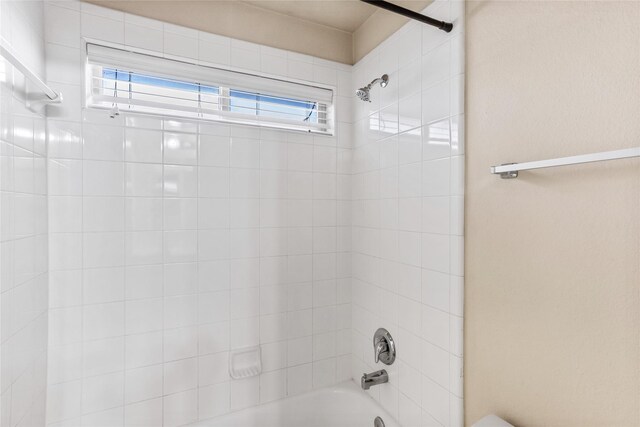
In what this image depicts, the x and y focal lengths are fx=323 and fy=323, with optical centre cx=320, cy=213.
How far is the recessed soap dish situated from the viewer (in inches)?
67.0

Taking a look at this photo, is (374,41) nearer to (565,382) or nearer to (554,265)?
(554,265)

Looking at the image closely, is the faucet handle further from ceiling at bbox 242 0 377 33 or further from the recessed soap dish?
ceiling at bbox 242 0 377 33

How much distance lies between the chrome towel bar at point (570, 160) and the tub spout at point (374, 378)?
114 cm

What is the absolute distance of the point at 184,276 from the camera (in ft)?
5.29

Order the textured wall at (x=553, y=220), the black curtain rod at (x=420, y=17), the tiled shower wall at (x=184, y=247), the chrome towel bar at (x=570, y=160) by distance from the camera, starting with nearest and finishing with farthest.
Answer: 1. the chrome towel bar at (x=570, y=160)
2. the textured wall at (x=553, y=220)
3. the black curtain rod at (x=420, y=17)
4. the tiled shower wall at (x=184, y=247)

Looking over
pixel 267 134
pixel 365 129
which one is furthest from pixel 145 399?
pixel 365 129

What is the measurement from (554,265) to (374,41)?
56.6 inches

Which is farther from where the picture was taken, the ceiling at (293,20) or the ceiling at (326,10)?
the ceiling at (326,10)

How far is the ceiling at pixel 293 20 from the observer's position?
1.57m

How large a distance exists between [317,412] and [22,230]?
167 cm

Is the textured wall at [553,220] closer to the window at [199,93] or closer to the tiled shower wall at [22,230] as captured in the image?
the window at [199,93]

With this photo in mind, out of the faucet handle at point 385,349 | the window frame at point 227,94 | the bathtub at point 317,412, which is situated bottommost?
the bathtub at point 317,412

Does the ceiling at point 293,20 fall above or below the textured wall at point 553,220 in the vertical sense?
above

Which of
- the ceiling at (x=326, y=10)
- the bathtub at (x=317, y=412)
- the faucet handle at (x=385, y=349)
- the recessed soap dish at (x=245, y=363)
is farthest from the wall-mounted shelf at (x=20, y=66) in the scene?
the faucet handle at (x=385, y=349)
